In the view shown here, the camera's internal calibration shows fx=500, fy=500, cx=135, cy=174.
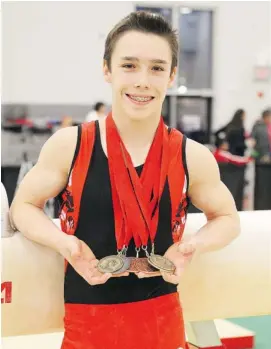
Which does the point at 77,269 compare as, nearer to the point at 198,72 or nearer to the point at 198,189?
the point at 198,189

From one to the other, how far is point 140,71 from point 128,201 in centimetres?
32

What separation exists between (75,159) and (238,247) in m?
0.68

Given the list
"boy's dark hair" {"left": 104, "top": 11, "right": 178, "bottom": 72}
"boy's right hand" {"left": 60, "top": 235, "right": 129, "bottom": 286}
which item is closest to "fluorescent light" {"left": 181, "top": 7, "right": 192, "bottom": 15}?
"boy's dark hair" {"left": 104, "top": 11, "right": 178, "bottom": 72}

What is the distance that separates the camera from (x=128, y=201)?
122 cm

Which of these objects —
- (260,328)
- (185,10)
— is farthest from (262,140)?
(260,328)

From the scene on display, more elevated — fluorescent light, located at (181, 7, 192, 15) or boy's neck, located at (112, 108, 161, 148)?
fluorescent light, located at (181, 7, 192, 15)

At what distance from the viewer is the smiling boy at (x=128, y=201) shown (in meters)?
1.23

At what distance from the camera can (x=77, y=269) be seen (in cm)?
126

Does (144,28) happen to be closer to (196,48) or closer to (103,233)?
(103,233)

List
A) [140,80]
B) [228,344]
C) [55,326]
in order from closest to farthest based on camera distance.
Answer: [140,80] → [55,326] → [228,344]

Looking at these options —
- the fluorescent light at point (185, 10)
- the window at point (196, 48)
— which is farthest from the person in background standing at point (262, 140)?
the fluorescent light at point (185, 10)

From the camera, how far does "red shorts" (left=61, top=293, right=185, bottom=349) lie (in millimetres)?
1283

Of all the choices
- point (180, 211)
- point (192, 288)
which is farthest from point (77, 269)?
point (192, 288)

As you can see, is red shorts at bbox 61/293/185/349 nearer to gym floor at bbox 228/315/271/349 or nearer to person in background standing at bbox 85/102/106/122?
gym floor at bbox 228/315/271/349
